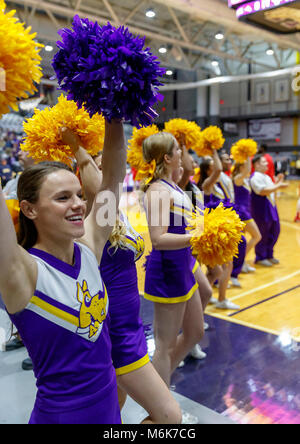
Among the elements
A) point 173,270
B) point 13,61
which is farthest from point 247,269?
point 13,61

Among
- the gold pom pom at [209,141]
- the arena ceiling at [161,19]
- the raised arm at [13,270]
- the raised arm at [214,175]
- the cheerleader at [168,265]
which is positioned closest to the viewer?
the raised arm at [13,270]

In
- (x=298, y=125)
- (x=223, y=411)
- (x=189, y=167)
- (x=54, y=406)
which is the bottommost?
(x=223, y=411)

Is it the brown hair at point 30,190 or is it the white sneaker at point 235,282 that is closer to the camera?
the brown hair at point 30,190

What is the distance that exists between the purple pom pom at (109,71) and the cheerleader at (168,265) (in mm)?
994

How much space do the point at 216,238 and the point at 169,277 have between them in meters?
0.45

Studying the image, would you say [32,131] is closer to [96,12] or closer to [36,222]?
[36,222]

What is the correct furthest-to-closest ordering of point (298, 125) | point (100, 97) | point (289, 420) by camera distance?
point (298, 125) < point (289, 420) < point (100, 97)

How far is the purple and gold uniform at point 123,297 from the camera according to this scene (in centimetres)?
169

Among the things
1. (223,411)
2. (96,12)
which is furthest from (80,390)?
(96,12)

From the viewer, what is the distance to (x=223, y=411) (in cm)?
220

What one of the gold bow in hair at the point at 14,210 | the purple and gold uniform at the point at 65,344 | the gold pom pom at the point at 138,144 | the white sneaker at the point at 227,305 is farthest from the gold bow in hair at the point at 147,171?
the white sneaker at the point at 227,305

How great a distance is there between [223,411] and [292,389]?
1.68 feet

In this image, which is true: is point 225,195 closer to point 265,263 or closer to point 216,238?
point 265,263

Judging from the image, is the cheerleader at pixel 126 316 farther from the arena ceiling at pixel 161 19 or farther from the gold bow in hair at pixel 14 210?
the arena ceiling at pixel 161 19
